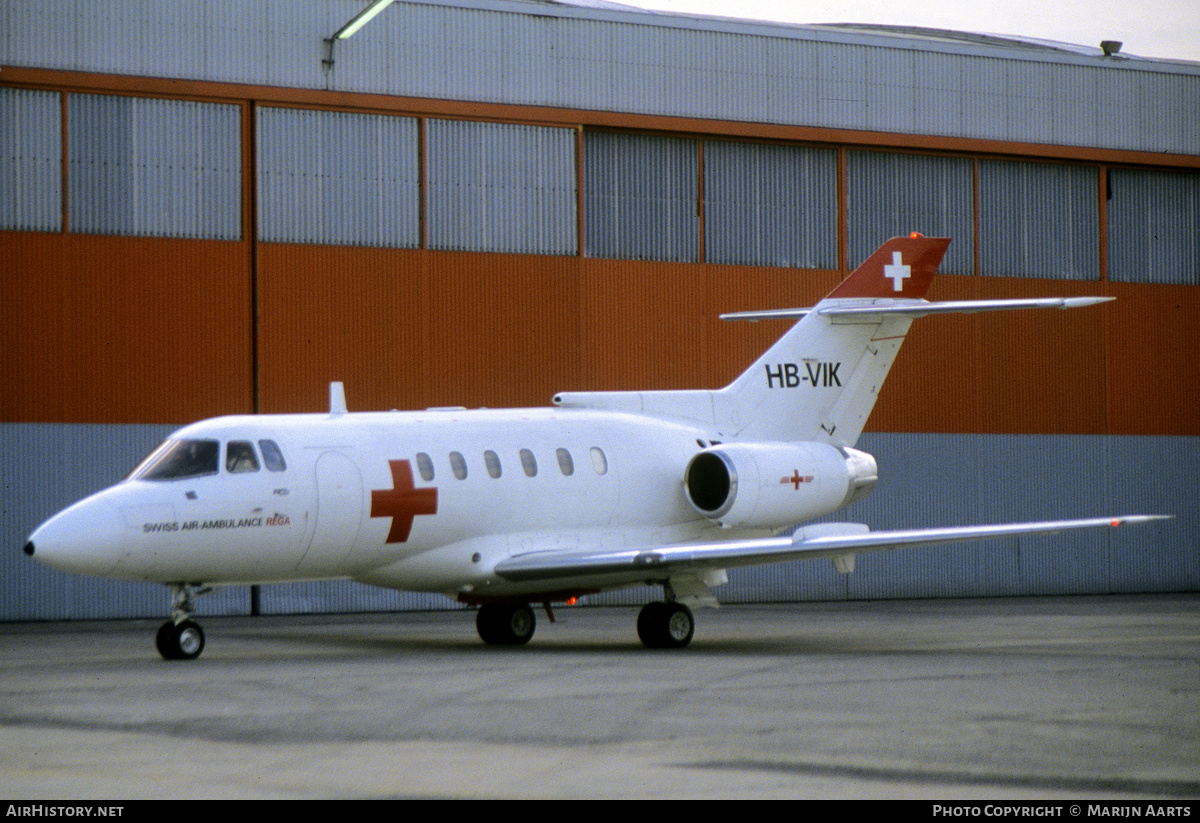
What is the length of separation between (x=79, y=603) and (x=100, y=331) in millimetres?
4265

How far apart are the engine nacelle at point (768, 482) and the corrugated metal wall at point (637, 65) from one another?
10.3m

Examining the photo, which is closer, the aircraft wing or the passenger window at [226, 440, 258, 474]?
the passenger window at [226, 440, 258, 474]

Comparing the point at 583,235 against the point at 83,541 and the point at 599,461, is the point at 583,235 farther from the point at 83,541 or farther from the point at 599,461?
the point at 83,541

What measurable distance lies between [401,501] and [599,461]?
10.2 ft

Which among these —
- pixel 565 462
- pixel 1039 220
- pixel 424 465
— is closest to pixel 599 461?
pixel 565 462

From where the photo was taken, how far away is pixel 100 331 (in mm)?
24938

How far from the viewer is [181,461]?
54.1 ft

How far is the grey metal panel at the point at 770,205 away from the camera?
29938 mm

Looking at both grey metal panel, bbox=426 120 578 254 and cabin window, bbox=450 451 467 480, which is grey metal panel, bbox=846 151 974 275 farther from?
cabin window, bbox=450 451 467 480

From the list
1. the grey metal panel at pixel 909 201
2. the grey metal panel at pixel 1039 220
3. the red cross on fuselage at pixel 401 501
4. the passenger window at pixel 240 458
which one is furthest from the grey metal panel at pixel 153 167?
the grey metal panel at pixel 1039 220

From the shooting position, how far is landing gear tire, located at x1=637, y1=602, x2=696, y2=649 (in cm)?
1848

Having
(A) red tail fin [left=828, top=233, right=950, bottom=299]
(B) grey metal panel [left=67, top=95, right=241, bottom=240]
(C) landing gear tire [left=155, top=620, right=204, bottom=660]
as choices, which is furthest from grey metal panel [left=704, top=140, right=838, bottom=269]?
(C) landing gear tire [left=155, top=620, right=204, bottom=660]

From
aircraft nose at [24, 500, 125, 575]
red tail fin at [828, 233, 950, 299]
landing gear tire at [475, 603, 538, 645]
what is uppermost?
red tail fin at [828, 233, 950, 299]

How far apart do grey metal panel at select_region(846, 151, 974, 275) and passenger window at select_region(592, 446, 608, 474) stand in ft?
40.7
